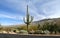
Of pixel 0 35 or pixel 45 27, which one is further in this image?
pixel 45 27

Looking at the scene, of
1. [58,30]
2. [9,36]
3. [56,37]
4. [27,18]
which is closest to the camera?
[56,37]

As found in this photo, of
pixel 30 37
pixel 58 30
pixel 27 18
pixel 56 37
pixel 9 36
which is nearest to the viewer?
pixel 56 37

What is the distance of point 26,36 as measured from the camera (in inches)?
617

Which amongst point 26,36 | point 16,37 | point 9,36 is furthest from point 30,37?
point 9,36

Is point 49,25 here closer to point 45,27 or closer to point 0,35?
point 45,27

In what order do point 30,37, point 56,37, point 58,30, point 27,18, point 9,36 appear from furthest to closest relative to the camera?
point 27,18 < point 58,30 < point 9,36 < point 30,37 < point 56,37

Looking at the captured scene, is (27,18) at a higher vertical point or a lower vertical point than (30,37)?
higher

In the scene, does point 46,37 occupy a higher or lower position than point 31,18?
lower

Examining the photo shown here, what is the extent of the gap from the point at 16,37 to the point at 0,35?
2353 mm

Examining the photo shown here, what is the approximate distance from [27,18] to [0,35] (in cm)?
727

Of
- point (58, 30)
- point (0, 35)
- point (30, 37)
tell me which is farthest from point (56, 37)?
point (58, 30)

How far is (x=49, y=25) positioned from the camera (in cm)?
2495

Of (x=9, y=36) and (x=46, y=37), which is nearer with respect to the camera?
(x=46, y=37)

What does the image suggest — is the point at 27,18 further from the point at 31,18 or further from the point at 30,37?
the point at 30,37
